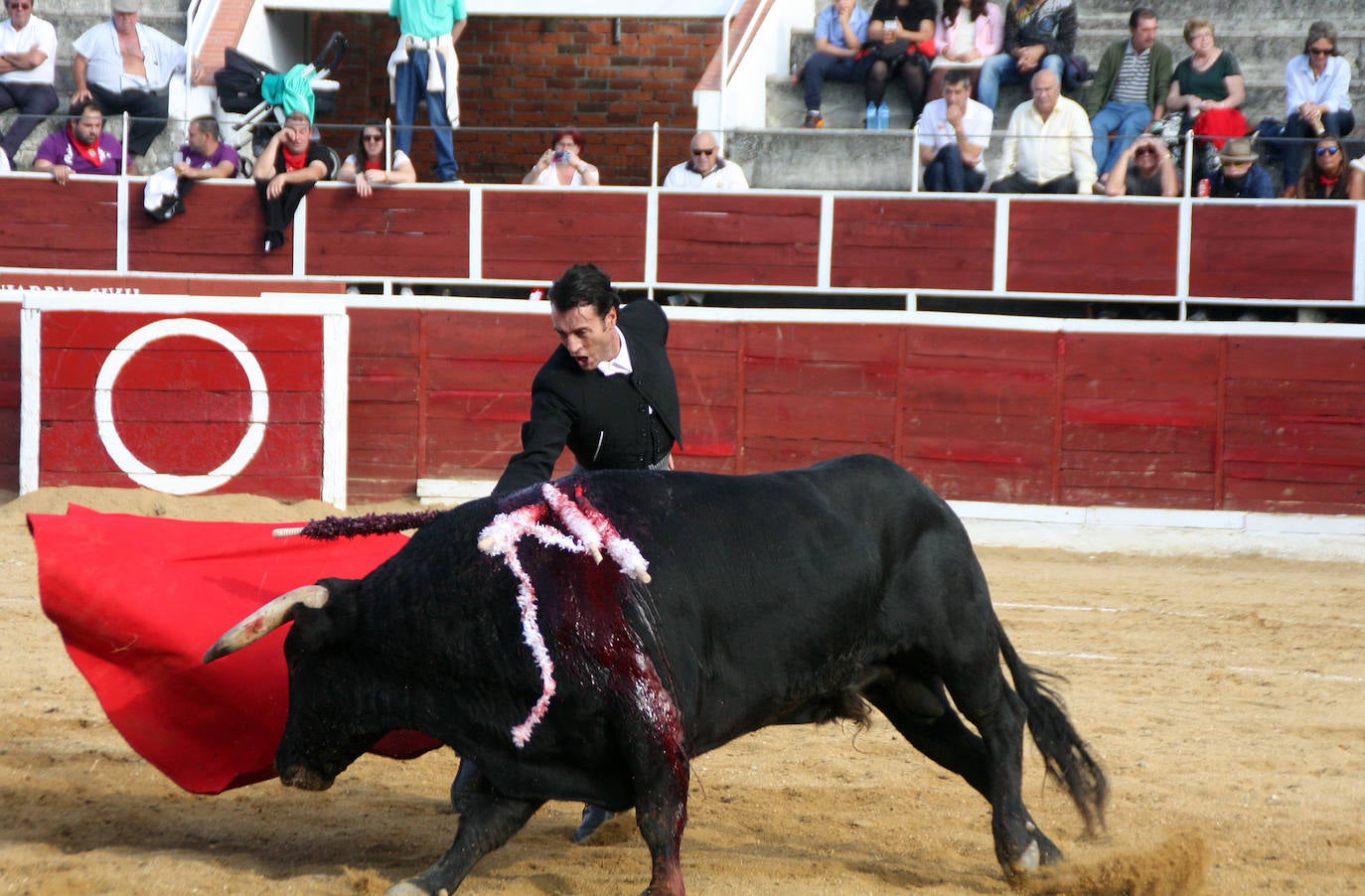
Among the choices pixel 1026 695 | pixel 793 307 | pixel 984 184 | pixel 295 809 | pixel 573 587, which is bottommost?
pixel 295 809

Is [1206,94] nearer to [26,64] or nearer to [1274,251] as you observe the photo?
[1274,251]

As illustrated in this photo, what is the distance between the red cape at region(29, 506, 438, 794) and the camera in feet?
11.0

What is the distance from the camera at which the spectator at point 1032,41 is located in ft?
33.5

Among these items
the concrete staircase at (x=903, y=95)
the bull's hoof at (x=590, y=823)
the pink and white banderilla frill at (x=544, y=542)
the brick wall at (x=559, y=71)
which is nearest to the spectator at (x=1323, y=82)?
the concrete staircase at (x=903, y=95)

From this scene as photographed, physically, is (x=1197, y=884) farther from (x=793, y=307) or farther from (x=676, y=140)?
(x=676, y=140)

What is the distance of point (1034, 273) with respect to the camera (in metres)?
9.59

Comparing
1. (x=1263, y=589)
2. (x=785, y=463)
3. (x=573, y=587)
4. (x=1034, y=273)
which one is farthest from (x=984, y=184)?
(x=573, y=587)

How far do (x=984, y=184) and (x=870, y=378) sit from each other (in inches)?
66.6

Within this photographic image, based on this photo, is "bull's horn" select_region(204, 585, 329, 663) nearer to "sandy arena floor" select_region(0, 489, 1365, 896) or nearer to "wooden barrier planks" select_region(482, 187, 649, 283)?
"sandy arena floor" select_region(0, 489, 1365, 896)

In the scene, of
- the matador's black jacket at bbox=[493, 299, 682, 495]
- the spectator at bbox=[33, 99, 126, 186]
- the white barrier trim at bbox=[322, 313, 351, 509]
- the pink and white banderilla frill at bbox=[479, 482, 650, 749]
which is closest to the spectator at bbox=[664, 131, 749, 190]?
the white barrier trim at bbox=[322, 313, 351, 509]

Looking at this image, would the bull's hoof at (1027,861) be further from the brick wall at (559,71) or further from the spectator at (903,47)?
the brick wall at (559,71)

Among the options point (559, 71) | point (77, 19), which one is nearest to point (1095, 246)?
point (559, 71)

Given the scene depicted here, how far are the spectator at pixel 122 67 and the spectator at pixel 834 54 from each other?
4.58 m

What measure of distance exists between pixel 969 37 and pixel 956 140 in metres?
1.28
